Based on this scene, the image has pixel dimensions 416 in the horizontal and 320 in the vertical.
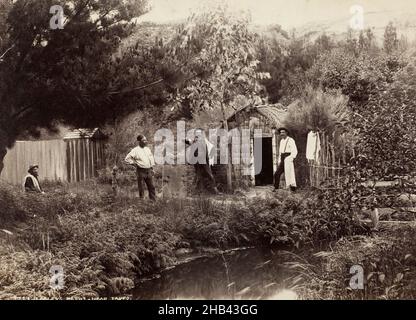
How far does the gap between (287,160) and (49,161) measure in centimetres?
196

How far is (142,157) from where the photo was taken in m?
4.29

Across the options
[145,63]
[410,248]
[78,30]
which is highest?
[78,30]

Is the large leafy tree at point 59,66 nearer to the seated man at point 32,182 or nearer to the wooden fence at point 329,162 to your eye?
the seated man at point 32,182

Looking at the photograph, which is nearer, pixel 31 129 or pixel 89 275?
pixel 89 275

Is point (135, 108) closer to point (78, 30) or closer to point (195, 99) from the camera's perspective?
point (195, 99)

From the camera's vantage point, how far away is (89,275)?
404 cm

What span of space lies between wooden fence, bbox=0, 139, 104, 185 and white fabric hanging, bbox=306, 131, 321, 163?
168 centimetres

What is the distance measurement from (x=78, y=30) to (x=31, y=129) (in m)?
0.91

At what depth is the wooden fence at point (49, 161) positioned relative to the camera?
434cm

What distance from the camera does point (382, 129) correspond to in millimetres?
4090

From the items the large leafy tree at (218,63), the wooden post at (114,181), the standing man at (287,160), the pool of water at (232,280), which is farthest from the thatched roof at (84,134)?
the standing man at (287,160)

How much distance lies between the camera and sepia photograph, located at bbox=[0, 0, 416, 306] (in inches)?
160
